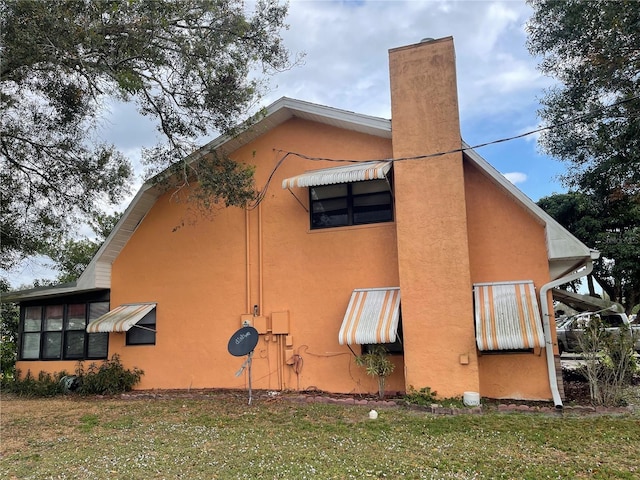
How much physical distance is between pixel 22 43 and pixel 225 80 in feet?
12.7

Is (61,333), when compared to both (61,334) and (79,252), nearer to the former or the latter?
(61,334)

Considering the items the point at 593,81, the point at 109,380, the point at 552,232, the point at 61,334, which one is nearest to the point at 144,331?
the point at 109,380

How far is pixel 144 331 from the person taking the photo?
12.9 meters

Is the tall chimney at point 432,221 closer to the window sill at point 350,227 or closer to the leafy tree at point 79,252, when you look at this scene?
the window sill at point 350,227

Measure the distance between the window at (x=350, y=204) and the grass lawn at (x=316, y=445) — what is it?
4.41 metres

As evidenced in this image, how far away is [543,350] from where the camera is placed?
364 inches

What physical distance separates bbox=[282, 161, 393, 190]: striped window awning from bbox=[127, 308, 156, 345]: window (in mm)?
5612

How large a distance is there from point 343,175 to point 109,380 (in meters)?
8.39

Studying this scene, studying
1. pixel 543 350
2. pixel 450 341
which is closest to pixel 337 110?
pixel 450 341

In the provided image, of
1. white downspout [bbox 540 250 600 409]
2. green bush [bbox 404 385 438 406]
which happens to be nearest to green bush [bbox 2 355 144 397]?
green bush [bbox 404 385 438 406]

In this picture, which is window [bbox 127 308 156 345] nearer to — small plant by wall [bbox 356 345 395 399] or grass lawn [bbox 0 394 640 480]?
grass lawn [bbox 0 394 640 480]

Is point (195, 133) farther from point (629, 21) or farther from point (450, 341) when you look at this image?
point (629, 21)

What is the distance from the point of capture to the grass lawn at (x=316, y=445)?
560 centimetres

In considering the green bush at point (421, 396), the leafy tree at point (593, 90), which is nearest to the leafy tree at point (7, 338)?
the green bush at point (421, 396)
